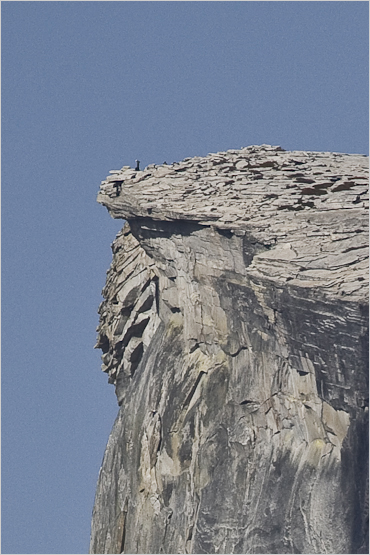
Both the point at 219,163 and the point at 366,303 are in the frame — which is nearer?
the point at 366,303

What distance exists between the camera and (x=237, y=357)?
83.0 metres

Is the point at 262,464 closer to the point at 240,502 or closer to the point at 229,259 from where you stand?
the point at 240,502

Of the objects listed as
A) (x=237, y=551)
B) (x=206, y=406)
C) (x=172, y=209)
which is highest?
(x=172, y=209)

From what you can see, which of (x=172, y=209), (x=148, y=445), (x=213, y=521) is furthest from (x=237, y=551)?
(x=172, y=209)

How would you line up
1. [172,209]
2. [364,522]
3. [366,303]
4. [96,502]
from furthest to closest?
[96,502]
[172,209]
[364,522]
[366,303]

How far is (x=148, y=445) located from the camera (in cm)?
8638

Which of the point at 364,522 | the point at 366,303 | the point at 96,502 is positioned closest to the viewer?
the point at 366,303

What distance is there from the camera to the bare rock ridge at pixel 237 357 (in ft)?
255

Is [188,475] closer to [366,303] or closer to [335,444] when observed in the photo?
[335,444]

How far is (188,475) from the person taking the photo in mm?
84250

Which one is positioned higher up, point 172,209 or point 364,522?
point 172,209

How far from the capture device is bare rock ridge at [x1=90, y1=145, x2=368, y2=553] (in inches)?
3059

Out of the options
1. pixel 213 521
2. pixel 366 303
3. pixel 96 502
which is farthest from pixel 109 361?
pixel 366 303

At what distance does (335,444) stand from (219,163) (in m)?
16.9
